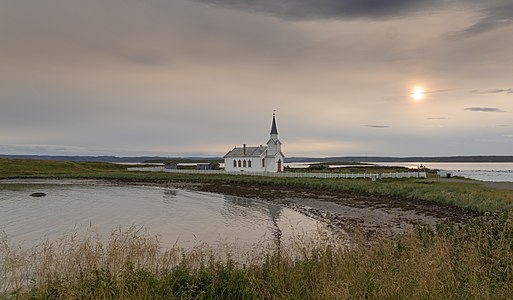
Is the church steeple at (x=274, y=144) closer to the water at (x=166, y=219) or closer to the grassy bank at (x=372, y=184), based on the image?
the grassy bank at (x=372, y=184)

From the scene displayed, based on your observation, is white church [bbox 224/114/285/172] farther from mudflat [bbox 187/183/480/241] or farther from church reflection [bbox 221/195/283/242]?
church reflection [bbox 221/195/283/242]

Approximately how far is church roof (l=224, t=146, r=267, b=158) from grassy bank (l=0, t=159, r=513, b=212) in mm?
7010

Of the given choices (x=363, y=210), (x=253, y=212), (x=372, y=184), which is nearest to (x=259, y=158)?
(x=372, y=184)

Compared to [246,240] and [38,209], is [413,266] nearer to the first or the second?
[246,240]

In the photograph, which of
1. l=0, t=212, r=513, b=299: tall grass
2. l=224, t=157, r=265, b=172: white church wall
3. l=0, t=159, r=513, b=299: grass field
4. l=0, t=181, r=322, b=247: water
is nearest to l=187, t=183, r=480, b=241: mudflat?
l=0, t=181, r=322, b=247: water

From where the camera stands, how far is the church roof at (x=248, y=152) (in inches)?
2709

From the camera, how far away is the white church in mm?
68812

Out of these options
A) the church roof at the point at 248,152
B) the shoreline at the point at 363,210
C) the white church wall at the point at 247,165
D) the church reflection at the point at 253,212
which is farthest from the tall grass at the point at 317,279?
the church roof at the point at 248,152

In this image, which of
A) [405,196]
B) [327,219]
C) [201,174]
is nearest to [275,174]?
[201,174]

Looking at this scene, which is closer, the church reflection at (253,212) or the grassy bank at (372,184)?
the church reflection at (253,212)

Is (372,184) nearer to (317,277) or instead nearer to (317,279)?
(317,277)

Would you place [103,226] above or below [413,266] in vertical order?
below

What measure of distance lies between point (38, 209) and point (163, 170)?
5133 cm

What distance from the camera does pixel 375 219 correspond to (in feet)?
83.6
